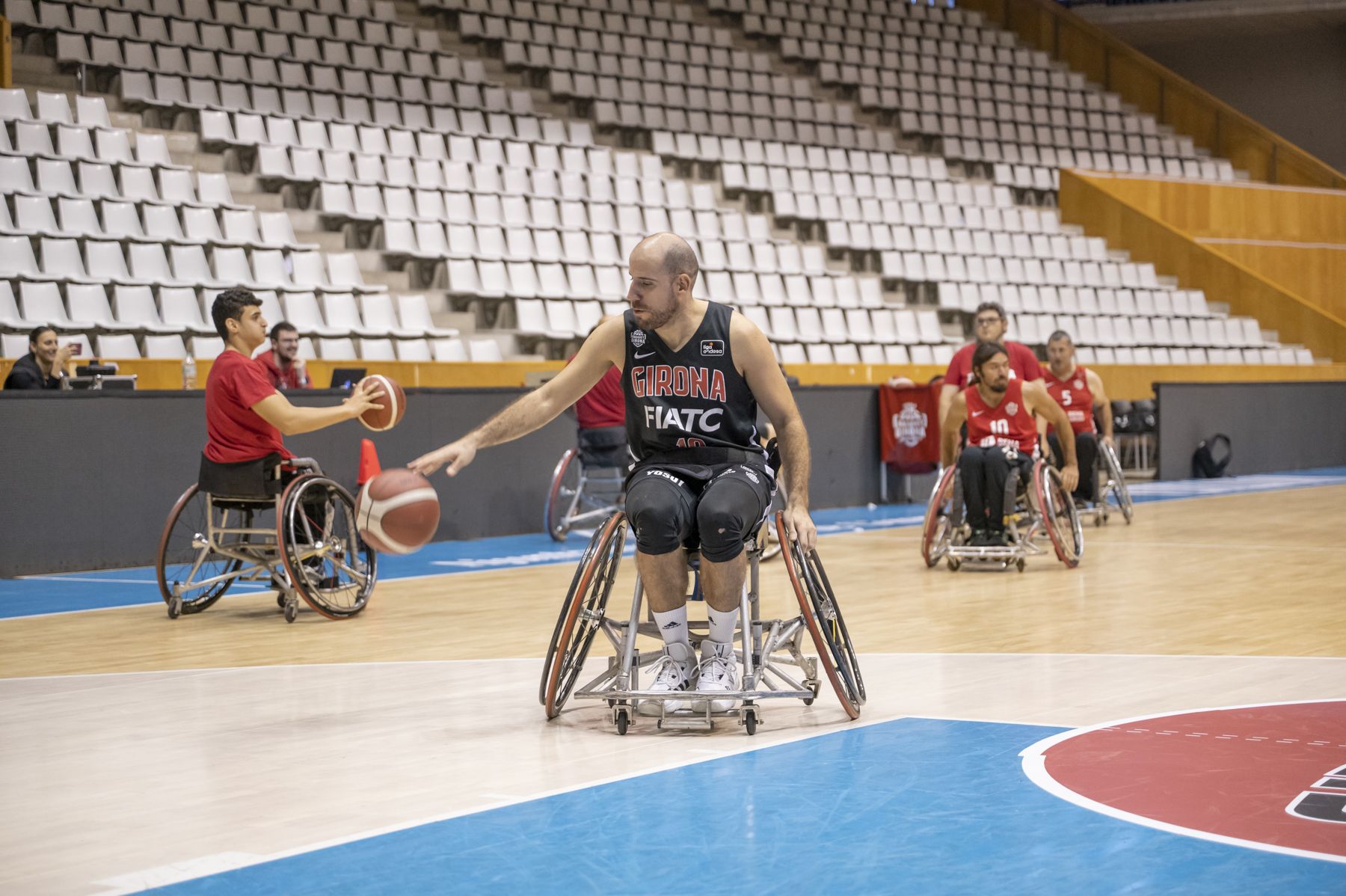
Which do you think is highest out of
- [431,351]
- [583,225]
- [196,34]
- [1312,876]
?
[196,34]

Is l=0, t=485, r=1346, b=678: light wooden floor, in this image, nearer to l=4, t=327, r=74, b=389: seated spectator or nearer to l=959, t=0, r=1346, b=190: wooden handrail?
l=4, t=327, r=74, b=389: seated spectator

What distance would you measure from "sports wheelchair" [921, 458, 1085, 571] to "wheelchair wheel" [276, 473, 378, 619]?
9.75 feet

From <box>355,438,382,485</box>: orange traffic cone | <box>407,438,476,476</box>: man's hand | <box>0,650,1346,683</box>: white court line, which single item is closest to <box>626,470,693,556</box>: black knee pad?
<box>407,438,476,476</box>: man's hand

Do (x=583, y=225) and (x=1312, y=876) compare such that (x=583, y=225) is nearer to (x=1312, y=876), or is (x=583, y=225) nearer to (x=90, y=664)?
(x=90, y=664)

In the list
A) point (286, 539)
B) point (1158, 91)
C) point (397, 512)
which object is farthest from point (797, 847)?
point (1158, 91)

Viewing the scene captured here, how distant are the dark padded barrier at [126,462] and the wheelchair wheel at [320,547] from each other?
2229 millimetres

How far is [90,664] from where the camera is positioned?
582 centimetres

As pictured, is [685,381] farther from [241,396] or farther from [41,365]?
[41,365]

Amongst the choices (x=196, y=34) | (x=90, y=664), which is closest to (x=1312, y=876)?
(x=90, y=664)

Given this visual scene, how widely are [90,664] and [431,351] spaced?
735 centimetres

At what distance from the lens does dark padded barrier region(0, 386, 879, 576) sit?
8.67 meters

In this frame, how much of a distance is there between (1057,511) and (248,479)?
4.22 meters

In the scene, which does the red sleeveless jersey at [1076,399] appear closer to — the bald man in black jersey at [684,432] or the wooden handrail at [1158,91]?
the bald man in black jersey at [684,432]

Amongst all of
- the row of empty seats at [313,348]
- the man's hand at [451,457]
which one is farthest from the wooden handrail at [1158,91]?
the man's hand at [451,457]
